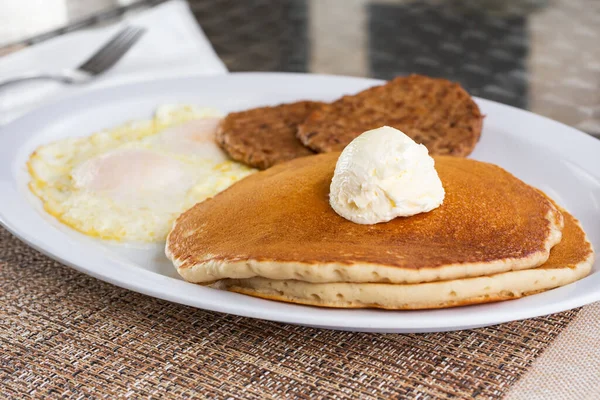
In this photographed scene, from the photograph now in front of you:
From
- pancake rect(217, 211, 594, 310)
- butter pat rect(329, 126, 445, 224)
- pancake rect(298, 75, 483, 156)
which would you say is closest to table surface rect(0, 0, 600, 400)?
pancake rect(217, 211, 594, 310)

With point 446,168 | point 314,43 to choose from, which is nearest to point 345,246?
point 446,168

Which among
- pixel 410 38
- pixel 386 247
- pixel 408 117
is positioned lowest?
pixel 410 38

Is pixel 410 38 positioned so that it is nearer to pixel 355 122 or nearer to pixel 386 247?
pixel 355 122

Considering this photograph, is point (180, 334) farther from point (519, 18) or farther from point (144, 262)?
point (519, 18)

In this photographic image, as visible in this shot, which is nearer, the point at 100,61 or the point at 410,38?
the point at 100,61

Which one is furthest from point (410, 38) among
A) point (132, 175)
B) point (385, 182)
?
point (385, 182)

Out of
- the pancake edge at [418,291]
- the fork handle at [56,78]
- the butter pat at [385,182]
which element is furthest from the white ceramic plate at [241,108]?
the fork handle at [56,78]
